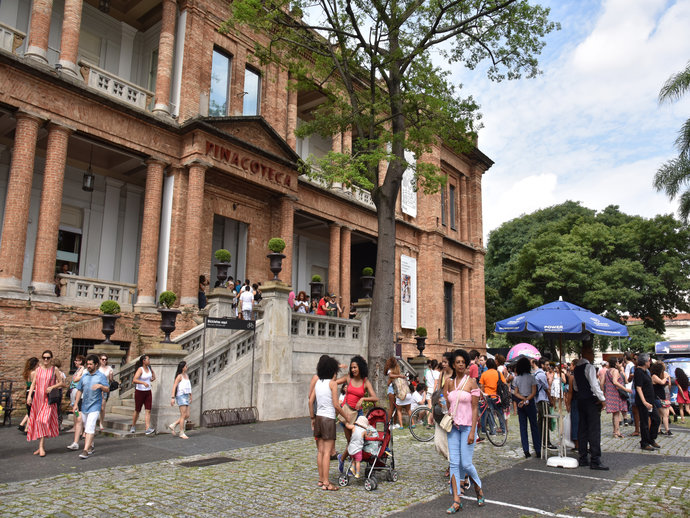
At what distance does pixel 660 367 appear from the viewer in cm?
1165

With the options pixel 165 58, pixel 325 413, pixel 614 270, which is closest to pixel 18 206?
pixel 165 58

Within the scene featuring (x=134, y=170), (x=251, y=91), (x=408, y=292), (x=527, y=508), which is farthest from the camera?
(x=408, y=292)

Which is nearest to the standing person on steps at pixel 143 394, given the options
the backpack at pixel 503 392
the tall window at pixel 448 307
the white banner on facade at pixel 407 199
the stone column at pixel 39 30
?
the backpack at pixel 503 392

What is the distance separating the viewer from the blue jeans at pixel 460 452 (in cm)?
560

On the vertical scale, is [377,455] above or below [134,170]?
below

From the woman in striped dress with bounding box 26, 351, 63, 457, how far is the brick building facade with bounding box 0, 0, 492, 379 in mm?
5156

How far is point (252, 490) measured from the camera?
6125 mm

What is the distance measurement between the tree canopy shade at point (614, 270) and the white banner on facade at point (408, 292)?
36.8 ft

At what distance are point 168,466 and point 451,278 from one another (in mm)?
26957

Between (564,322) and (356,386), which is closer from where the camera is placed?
(356,386)

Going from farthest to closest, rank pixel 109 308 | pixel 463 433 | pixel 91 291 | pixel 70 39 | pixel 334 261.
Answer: pixel 334 261, pixel 70 39, pixel 91 291, pixel 109 308, pixel 463 433

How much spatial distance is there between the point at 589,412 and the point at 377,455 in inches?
143

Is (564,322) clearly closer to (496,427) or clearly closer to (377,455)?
(496,427)

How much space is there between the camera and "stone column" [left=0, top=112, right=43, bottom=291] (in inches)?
514
